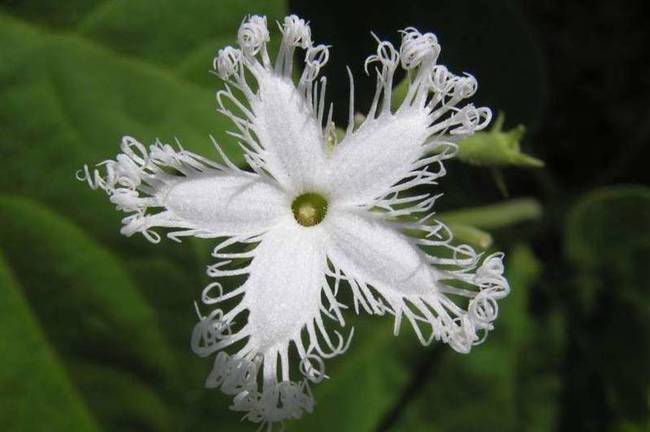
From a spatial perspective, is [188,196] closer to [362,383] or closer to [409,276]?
[409,276]

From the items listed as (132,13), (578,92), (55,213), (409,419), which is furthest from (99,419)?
(578,92)

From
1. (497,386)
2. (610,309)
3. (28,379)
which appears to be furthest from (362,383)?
(28,379)

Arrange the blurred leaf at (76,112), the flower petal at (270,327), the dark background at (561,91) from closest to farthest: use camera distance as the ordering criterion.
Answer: the flower petal at (270,327) < the blurred leaf at (76,112) < the dark background at (561,91)

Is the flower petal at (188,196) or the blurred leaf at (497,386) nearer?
the flower petal at (188,196)

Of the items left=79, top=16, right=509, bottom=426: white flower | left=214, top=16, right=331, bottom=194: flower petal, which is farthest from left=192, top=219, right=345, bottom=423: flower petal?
left=214, top=16, right=331, bottom=194: flower petal

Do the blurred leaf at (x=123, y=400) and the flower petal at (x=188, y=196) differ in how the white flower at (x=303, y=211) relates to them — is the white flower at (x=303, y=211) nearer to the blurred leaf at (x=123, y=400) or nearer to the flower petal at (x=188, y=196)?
the flower petal at (x=188, y=196)

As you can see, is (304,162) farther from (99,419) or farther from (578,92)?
(578,92)

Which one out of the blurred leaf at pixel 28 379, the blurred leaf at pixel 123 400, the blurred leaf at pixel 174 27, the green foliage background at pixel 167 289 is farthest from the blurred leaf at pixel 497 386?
the blurred leaf at pixel 174 27
